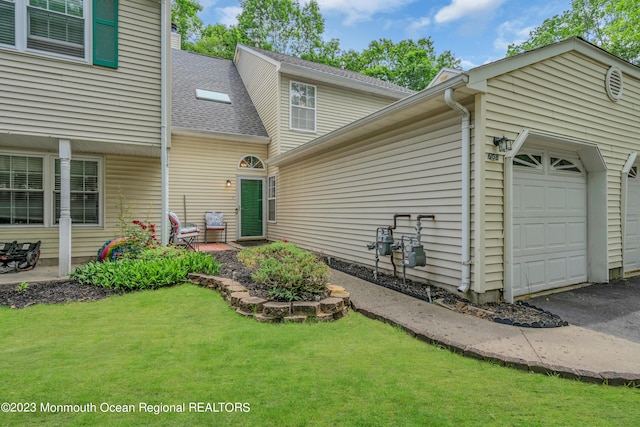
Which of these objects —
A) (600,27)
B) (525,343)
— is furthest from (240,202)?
(600,27)

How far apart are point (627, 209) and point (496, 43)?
19.7m

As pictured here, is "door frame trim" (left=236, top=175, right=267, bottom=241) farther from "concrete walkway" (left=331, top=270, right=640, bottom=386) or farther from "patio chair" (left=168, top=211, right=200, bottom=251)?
"concrete walkway" (left=331, top=270, right=640, bottom=386)

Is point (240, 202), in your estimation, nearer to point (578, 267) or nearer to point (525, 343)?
point (578, 267)

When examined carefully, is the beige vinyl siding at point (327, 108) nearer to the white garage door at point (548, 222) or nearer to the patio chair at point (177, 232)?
the patio chair at point (177, 232)

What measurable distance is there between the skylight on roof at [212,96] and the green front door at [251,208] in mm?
3174

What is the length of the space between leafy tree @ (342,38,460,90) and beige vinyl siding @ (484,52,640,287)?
1940cm

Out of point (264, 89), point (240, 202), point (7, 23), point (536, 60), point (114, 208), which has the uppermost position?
point (264, 89)

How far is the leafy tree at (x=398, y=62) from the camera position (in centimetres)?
2397

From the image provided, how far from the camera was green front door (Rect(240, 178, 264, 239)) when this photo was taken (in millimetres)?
10484

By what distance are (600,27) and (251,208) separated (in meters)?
22.8

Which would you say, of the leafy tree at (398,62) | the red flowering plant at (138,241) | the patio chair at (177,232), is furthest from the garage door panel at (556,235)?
the leafy tree at (398,62)

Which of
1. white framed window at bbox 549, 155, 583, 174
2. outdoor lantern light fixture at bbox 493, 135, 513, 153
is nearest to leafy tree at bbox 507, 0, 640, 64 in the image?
white framed window at bbox 549, 155, 583, 174

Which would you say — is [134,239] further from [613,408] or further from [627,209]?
[627,209]

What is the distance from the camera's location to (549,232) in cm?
506
